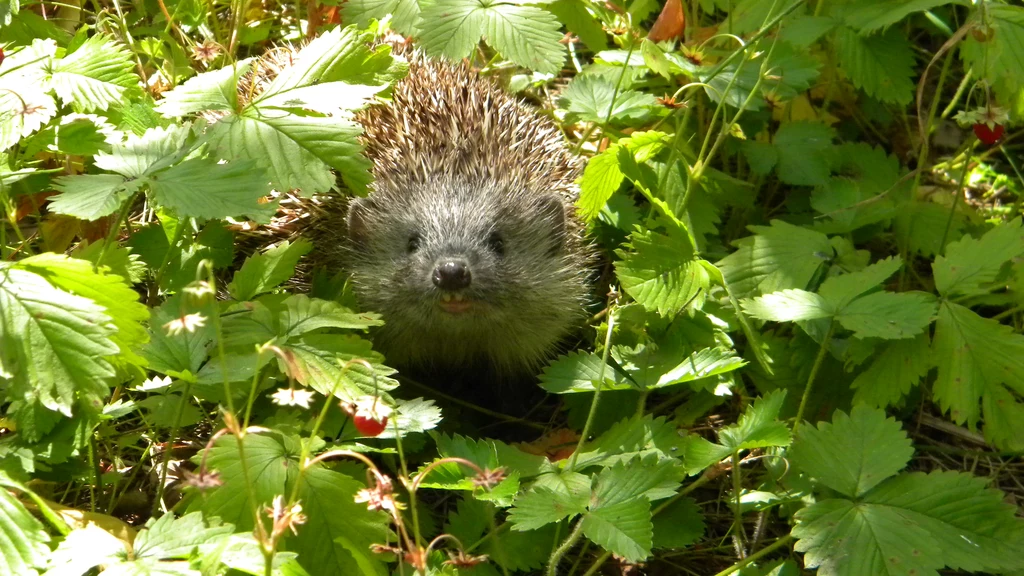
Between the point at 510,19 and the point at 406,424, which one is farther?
the point at 510,19

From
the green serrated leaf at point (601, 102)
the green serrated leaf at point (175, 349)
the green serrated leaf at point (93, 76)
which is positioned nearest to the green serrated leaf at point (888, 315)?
the green serrated leaf at point (601, 102)

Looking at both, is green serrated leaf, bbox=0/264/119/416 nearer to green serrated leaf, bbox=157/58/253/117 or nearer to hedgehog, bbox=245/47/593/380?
green serrated leaf, bbox=157/58/253/117

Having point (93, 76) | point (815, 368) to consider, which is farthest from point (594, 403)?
point (93, 76)

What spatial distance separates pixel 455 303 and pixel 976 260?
1.78m

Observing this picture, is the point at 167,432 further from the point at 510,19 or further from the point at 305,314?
the point at 510,19

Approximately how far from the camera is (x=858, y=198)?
411cm

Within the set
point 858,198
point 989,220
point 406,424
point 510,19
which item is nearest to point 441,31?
point 510,19

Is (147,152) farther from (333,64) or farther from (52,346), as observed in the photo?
(52,346)

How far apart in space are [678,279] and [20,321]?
193cm

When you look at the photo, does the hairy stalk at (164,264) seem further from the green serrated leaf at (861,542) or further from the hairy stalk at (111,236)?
the green serrated leaf at (861,542)

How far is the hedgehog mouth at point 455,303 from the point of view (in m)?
3.57

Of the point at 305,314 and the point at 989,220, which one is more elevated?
the point at 305,314

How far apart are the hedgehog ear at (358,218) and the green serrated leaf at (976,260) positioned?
2089 millimetres

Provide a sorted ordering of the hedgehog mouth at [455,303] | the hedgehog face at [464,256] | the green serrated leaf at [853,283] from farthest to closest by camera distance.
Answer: the hedgehog face at [464,256] → the hedgehog mouth at [455,303] → the green serrated leaf at [853,283]
